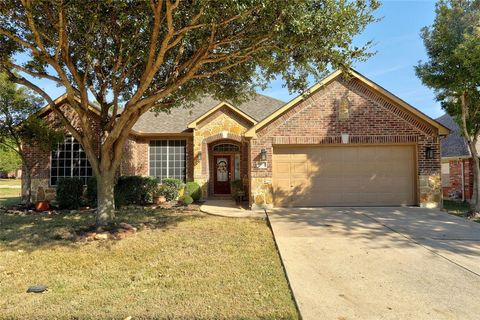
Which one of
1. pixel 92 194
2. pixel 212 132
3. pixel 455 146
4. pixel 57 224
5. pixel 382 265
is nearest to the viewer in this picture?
pixel 382 265

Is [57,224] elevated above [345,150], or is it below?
below

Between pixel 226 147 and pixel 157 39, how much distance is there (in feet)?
30.7

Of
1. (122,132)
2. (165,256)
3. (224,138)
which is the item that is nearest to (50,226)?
(122,132)

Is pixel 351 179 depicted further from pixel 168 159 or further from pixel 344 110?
pixel 168 159

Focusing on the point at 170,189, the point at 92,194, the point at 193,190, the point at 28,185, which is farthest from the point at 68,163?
the point at 193,190

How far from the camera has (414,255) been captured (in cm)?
639

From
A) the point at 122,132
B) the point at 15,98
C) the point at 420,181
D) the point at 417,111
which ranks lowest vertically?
the point at 420,181

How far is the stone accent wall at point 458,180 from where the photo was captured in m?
15.8

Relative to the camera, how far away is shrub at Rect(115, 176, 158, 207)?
13.9 metres

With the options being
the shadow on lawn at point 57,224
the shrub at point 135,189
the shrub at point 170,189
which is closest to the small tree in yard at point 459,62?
the shadow on lawn at point 57,224

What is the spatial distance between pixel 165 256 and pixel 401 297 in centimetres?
425

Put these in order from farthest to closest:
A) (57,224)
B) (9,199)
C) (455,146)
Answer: (9,199), (455,146), (57,224)

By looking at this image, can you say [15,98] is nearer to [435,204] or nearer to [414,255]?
[414,255]

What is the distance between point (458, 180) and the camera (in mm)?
16953
